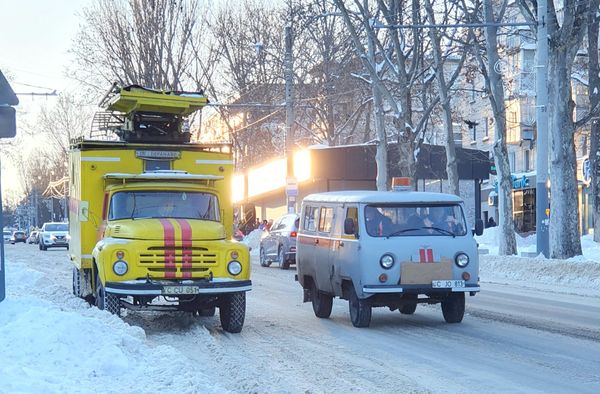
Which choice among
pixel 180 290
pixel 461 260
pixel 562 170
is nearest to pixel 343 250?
pixel 461 260

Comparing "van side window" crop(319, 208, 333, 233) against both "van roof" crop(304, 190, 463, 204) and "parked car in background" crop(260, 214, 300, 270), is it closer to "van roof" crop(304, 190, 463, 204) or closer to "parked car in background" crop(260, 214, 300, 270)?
"van roof" crop(304, 190, 463, 204)

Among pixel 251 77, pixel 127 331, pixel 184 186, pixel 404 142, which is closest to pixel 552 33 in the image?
pixel 404 142

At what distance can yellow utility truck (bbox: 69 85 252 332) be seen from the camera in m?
13.0

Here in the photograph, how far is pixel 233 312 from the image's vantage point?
1334cm

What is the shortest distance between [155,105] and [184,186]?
319 cm

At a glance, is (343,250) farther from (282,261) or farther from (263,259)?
(263,259)

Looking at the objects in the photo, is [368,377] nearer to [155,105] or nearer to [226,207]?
[226,207]

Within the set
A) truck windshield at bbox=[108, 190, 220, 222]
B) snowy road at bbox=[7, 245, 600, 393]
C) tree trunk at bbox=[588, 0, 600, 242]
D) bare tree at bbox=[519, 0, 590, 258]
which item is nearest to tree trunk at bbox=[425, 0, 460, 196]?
tree trunk at bbox=[588, 0, 600, 242]

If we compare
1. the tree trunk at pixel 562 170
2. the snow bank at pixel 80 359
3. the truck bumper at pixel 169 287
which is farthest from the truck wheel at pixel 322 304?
the tree trunk at pixel 562 170

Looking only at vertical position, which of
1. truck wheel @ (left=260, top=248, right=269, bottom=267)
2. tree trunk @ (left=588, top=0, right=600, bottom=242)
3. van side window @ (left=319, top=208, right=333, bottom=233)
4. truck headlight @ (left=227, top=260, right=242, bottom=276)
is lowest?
truck wheel @ (left=260, top=248, right=269, bottom=267)

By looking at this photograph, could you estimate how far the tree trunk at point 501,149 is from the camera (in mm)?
29656

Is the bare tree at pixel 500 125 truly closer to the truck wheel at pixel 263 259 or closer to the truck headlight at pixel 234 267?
the truck wheel at pixel 263 259

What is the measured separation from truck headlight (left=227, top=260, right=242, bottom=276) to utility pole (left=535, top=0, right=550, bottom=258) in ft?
48.1

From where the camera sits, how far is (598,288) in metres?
21.1
